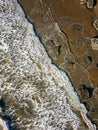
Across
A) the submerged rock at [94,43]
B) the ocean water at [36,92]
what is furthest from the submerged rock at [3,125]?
the submerged rock at [94,43]

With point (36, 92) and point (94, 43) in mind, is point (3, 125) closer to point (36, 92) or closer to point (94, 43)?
point (36, 92)

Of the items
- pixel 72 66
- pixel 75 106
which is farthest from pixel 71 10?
pixel 75 106

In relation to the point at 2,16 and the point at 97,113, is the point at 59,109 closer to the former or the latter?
the point at 97,113

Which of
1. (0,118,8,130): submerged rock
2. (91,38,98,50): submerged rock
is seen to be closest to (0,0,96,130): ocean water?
(0,118,8,130): submerged rock

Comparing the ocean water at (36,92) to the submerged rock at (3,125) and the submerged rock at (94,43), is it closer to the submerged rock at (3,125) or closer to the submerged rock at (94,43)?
the submerged rock at (3,125)

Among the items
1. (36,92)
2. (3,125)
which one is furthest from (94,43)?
(3,125)

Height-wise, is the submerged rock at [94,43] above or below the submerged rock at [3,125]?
above

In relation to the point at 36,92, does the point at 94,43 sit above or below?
above

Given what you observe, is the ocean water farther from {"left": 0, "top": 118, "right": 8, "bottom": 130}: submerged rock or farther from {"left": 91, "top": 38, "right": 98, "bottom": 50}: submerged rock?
{"left": 91, "top": 38, "right": 98, "bottom": 50}: submerged rock
